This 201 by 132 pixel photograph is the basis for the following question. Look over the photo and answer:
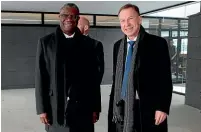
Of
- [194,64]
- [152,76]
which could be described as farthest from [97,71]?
[194,64]

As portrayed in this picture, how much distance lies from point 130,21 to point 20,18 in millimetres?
7740

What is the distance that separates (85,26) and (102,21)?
6525 millimetres

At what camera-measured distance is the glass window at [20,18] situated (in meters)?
8.80

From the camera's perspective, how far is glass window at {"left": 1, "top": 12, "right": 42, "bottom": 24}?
8805 millimetres

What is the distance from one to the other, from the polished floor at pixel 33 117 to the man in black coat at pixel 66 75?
7.51ft

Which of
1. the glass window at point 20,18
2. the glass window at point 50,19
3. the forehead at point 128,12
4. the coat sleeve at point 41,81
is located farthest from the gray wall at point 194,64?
the glass window at point 20,18

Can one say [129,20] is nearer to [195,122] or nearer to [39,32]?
[195,122]

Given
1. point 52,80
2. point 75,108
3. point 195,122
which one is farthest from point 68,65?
point 195,122

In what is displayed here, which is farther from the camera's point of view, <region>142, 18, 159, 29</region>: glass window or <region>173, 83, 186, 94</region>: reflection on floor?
<region>142, 18, 159, 29</region>: glass window

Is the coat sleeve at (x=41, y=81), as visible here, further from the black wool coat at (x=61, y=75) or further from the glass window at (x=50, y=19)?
the glass window at (x=50, y=19)

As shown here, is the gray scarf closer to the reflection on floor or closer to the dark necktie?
the dark necktie

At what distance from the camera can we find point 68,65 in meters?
2.00

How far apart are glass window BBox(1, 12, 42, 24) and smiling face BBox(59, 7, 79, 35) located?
738cm

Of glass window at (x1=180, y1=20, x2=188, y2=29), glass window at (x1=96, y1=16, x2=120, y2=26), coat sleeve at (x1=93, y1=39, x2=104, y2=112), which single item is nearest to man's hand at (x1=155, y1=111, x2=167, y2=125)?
coat sleeve at (x1=93, y1=39, x2=104, y2=112)
